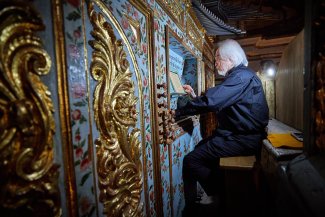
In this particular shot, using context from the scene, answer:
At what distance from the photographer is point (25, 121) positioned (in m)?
0.67

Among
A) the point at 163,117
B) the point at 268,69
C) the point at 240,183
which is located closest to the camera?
the point at 163,117

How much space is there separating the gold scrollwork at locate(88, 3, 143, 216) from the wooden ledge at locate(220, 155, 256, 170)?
4.39 ft

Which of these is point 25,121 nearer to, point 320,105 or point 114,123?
point 114,123

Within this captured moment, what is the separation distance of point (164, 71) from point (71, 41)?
1.20m

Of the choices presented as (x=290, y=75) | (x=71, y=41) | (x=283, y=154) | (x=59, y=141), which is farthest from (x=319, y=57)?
(x=290, y=75)

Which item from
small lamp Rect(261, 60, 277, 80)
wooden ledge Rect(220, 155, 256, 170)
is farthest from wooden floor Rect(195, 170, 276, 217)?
small lamp Rect(261, 60, 277, 80)

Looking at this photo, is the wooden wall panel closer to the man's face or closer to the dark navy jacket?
the dark navy jacket

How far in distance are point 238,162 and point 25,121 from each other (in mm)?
2291

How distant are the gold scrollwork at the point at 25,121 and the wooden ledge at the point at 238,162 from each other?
195cm

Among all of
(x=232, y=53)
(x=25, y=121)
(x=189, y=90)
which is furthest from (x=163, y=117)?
(x=232, y=53)

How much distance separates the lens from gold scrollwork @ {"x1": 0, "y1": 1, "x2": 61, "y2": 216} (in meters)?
0.63

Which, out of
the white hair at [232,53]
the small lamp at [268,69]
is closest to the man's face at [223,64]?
the white hair at [232,53]

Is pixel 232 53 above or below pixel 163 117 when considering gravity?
above

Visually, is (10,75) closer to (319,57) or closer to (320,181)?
(320,181)
